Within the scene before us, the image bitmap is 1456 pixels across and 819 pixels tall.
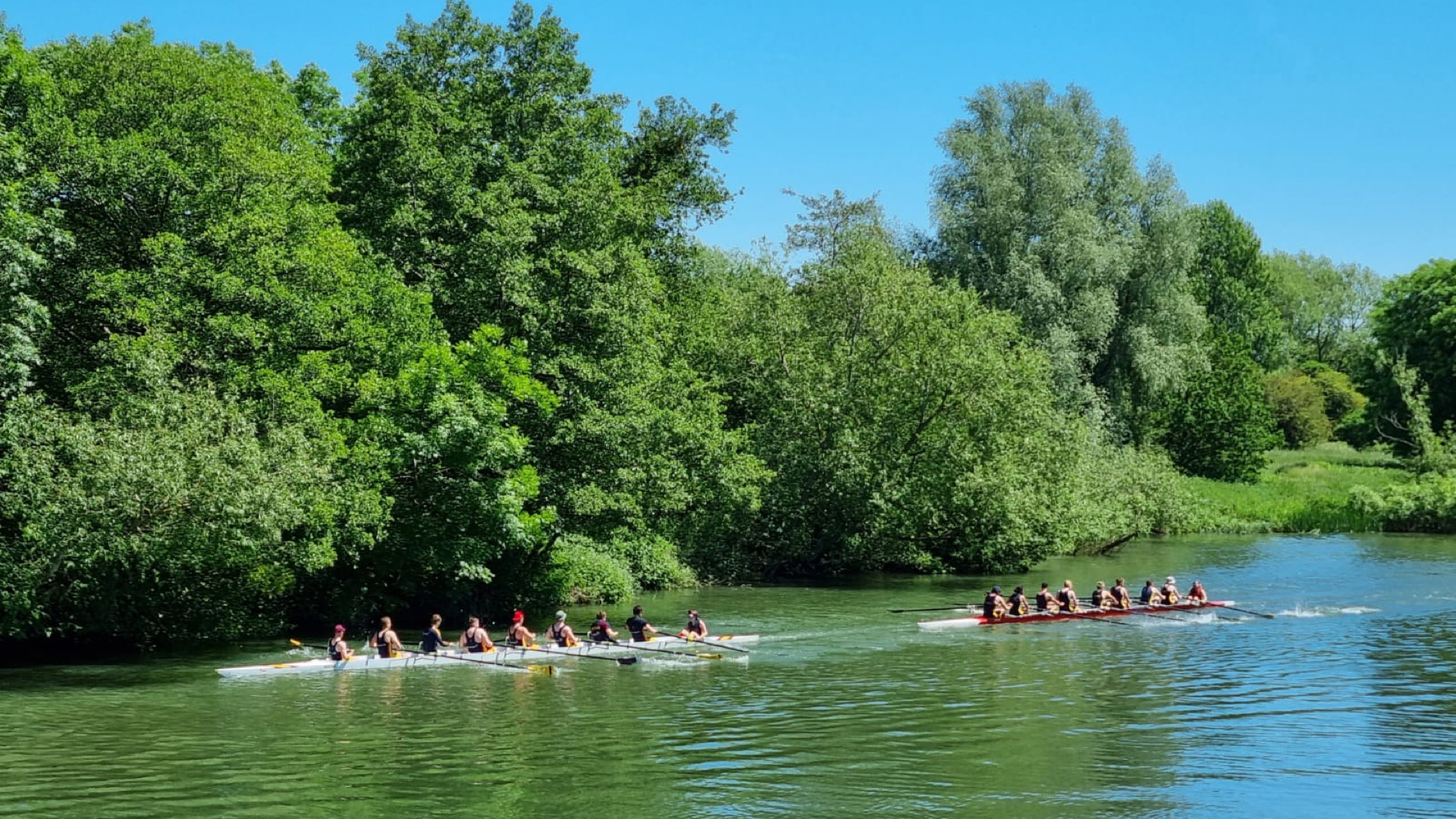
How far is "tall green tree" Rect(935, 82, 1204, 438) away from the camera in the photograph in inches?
2159

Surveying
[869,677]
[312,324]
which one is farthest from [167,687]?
[869,677]

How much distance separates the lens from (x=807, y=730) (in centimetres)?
2053

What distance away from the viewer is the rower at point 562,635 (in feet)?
95.3

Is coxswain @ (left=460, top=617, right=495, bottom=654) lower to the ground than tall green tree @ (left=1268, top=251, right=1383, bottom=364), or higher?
lower

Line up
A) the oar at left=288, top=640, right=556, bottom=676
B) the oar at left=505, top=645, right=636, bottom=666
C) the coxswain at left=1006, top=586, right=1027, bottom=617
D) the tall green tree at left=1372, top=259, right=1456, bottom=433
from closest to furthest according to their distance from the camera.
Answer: the oar at left=288, top=640, right=556, bottom=676
the oar at left=505, top=645, right=636, bottom=666
the coxswain at left=1006, top=586, right=1027, bottom=617
the tall green tree at left=1372, top=259, right=1456, bottom=433

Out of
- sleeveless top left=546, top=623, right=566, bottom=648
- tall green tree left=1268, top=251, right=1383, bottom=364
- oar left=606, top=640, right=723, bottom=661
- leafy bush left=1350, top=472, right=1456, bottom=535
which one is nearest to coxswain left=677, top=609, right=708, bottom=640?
oar left=606, top=640, right=723, bottom=661

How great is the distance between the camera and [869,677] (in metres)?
25.9

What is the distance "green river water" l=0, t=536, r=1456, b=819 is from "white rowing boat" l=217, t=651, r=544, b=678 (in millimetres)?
318

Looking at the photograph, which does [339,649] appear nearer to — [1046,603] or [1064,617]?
[1046,603]

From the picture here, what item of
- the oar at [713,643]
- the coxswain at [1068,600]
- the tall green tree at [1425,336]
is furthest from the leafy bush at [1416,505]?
the oar at [713,643]

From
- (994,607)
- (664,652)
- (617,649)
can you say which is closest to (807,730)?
(664,652)

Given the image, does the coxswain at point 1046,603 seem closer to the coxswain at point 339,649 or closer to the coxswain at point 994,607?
the coxswain at point 994,607

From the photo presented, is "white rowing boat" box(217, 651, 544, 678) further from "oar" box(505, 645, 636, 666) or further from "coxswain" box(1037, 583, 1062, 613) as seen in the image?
"coxswain" box(1037, 583, 1062, 613)

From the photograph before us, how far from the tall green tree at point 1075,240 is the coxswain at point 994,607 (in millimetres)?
20358
